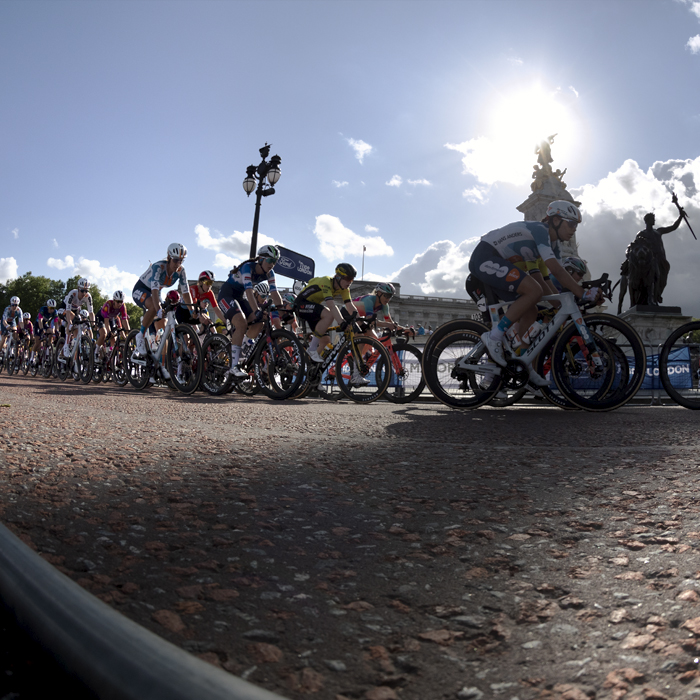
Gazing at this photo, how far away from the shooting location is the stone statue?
69.7 feet

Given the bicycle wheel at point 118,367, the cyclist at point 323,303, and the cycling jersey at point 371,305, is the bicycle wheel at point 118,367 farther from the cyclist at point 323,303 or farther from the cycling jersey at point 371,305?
the cycling jersey at point 371,305

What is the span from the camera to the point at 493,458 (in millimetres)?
2658

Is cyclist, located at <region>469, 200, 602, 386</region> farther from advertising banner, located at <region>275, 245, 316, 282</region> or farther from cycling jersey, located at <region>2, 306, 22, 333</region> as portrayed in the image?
cycling jersey, located at <region>2, 306, 22, 333</region>

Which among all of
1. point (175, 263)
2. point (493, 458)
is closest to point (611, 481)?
point (493, 458)

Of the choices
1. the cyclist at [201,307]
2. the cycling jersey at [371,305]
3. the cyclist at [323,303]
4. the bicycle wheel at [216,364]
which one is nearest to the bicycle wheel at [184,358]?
the bicycle wheel at [216,364]

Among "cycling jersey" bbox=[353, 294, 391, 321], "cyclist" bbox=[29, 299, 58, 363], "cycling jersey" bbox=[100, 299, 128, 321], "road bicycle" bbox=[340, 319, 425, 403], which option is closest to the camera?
"road bicycle" bbox=[340, 319, 425, 403]

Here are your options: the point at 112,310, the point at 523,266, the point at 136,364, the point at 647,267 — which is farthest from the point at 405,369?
the point at 647,267

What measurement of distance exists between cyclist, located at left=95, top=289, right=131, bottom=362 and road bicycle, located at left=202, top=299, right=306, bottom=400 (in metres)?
5.04

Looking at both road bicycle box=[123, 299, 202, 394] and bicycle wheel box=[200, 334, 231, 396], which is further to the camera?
road bicycle box=[123, 299, 202, 394]

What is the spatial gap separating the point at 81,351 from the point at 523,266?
10.9 metres

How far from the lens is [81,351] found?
43.5 feet

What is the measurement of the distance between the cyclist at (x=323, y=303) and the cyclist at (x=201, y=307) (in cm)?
143

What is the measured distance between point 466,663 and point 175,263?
897 cm

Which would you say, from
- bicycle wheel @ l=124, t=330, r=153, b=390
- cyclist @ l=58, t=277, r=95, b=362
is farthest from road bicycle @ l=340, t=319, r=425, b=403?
cyclist @ l=58, t=277, r=95, b=362
